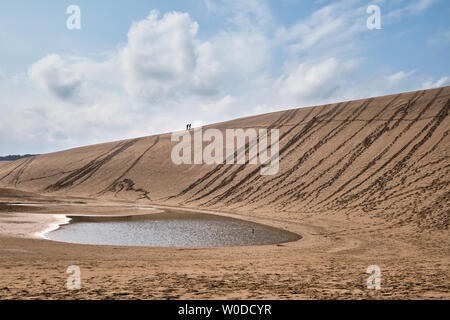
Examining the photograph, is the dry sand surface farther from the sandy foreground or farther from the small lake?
the small lake

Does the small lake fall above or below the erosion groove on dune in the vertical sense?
below

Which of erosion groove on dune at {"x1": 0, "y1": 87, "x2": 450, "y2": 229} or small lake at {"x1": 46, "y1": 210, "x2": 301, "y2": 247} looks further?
erosion groove on dune at {"x1": 0, "y1": 87, "x2": 450, "y2": 229}

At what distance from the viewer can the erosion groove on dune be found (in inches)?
1054

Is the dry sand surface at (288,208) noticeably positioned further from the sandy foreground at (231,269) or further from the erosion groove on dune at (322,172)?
the erosion groove on dune at (322,172)

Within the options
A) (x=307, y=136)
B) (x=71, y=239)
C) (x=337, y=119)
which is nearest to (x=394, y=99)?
(x=337, y=119)

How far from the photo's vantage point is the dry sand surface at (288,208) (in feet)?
24.7

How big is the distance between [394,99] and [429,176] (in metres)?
26.6

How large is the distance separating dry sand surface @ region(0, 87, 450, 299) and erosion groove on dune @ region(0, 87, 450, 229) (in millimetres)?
190

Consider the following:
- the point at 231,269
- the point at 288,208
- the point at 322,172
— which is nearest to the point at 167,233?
the point at 231,269

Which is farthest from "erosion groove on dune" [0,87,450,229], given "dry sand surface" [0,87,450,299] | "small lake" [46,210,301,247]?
"small lake" [46,210,301,247]

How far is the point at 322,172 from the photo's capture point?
36406 millimetres

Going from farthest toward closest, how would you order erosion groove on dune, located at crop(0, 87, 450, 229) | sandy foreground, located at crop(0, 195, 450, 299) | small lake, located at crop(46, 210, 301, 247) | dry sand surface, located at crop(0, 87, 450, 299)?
erosion groove on dune, located at crop(0, 87, 450, 229) < small lake, located at crop(46, 210, 301, 247) < dry sand surface, located at crop(0, 87, 450, 299) < sandy foreground, located at crop(0, 195, 450, 299)

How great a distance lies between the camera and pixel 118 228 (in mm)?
19750
